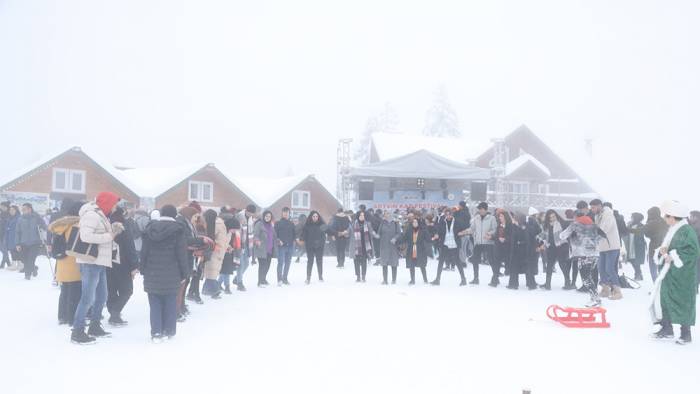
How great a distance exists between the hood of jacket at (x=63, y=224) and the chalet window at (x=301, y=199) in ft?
108

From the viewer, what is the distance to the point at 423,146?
38250mm

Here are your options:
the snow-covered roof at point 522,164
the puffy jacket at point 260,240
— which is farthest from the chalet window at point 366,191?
the snow-covered roof at point 522,164

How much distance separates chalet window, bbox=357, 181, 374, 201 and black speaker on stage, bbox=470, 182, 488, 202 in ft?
15.3

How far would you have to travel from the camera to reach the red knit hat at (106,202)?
263 inches

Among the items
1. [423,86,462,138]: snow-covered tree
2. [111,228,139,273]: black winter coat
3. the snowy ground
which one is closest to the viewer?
the snowy ground

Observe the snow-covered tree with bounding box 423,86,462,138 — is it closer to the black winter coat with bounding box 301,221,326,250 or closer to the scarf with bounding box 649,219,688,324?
the black winter coat with bounding box 301,221,326,250

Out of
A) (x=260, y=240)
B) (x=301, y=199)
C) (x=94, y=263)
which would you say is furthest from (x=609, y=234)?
(x=301, y=199)

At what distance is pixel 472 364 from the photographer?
5621 millimetres

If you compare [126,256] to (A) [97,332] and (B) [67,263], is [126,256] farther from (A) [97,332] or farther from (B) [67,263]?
(A) [97,332]

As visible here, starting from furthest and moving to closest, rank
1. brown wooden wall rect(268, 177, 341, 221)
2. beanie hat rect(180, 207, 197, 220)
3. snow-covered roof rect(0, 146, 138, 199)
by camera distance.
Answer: brown wooden wall rect(268, 177, 341, 221), snow-covered roof rect(0, 146, 138, 199), beanie hat rect(180, 207, 197, 220)

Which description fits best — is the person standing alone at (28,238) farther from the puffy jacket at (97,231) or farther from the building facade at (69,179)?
the building facade at (69,179)

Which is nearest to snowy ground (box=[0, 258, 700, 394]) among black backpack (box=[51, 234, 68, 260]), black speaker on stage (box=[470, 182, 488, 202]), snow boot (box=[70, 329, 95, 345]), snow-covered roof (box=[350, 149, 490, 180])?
snow boot (box=[70, 329, 95, 345])

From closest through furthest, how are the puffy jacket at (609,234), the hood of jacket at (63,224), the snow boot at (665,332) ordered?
the hood of jacket at (63,224) → the snow boot at (665,332) → the puffy jacket at (609,234)

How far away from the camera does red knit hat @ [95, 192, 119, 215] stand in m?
6.67
